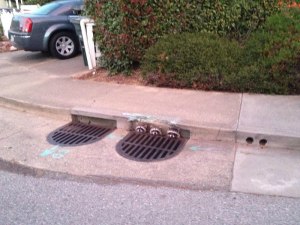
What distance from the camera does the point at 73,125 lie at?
514 centimetres

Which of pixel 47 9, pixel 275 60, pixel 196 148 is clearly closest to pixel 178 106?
pixel 196 148

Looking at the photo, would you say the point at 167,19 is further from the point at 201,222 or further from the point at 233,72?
the point at 201,222

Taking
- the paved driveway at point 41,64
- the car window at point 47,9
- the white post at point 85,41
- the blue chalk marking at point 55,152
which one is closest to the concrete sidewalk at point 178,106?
the white post at point 85,41

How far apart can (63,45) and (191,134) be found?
601 cm

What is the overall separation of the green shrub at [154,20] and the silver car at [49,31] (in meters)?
2.40

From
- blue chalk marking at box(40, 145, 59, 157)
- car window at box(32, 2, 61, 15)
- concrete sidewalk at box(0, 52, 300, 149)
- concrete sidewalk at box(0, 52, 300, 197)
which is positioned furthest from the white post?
blue chalk marking at box(40, 145, 59, 157)

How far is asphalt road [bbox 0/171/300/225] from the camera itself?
2.91m

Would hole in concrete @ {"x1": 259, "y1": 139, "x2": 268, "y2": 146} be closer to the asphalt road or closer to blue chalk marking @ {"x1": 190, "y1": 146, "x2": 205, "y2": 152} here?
blue chalk marking @ {"x1": 190, "y1": 146, "x2": 205, "y2": 152}

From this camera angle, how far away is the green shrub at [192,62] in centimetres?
565

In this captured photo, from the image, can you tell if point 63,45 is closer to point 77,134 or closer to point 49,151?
point 77,134

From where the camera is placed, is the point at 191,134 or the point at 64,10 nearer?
the point at 191,134

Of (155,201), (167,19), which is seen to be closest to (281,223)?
(155,201)

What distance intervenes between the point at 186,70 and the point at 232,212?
329 centimetres

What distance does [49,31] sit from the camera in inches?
351
